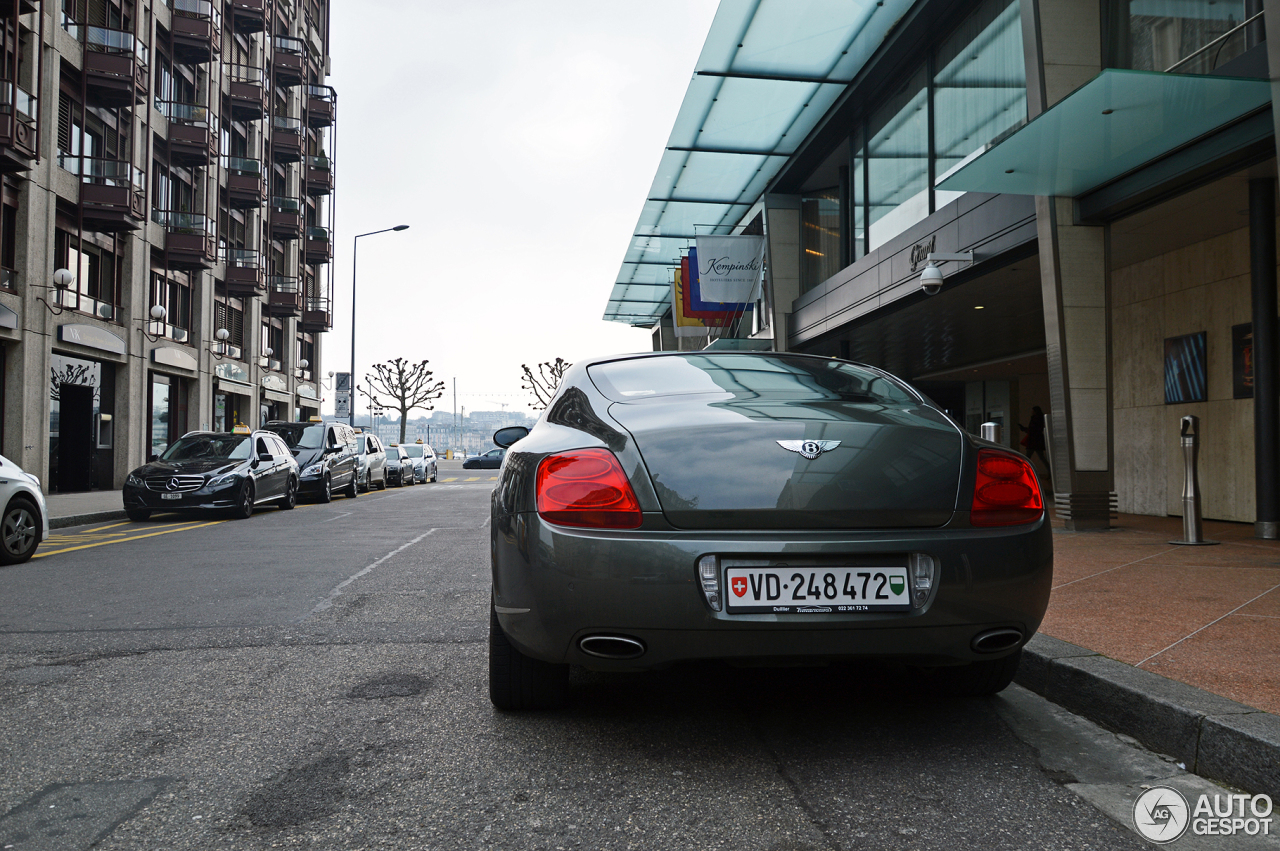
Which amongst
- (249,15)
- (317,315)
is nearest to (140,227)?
(249,15)

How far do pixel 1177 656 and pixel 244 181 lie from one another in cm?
3350

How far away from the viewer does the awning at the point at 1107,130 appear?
24.4 feet

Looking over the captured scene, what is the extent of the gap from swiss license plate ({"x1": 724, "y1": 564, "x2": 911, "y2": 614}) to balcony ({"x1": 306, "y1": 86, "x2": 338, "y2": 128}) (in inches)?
1753

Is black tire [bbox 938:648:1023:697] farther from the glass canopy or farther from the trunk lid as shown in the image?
the glass canopy

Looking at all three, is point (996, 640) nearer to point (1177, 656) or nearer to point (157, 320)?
point (1177, 656)

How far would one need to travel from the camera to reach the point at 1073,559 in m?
7.48

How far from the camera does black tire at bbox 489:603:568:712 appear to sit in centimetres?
342

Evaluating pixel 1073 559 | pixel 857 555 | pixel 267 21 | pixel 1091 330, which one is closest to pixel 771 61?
pixel 1091 330

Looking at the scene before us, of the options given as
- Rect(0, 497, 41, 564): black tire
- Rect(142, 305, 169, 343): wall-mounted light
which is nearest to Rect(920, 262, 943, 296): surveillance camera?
Rect(0, 497, 41, 564): black tire

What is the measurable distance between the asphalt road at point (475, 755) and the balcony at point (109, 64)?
21603 mm

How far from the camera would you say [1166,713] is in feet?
10.2

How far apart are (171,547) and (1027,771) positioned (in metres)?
9.20

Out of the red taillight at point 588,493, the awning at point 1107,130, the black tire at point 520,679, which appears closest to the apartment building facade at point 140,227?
the awning at point 1107,130

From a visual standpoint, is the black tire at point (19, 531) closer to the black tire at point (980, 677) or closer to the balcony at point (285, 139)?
the black tire at point (980, 677)
